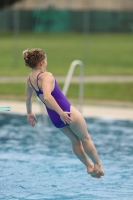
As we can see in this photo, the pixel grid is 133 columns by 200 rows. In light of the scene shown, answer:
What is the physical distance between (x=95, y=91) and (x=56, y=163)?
9299 mm

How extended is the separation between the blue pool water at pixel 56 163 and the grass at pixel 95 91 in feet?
12.9

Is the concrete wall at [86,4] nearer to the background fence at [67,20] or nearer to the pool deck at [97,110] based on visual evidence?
the background fence at [67,20]

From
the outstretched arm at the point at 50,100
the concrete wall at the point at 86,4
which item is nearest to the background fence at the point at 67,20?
the concrete wall at the point at 86,4

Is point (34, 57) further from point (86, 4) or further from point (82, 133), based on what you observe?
point (86, 4)

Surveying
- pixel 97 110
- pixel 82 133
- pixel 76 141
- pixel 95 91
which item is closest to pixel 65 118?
pixel 82 133

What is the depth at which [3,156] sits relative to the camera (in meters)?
11.5

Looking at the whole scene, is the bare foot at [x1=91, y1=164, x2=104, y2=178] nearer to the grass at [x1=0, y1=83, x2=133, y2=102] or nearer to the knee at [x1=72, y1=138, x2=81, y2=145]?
the knee at [x1=72, y1=138, x2=81, y2=145]

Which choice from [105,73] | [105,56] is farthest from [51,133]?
[105,56]

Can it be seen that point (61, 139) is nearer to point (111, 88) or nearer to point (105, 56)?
point (111, 88)

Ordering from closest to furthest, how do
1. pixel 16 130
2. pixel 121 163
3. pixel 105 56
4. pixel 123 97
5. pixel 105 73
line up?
pixel 121 163, pixel 16 130, pixel 123 97, pixel 105 73, pixel 105 56

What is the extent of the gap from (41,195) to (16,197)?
31cm

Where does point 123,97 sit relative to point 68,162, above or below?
below

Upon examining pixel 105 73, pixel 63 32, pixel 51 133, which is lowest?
pixel 63 32

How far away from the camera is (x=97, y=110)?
16797mm
